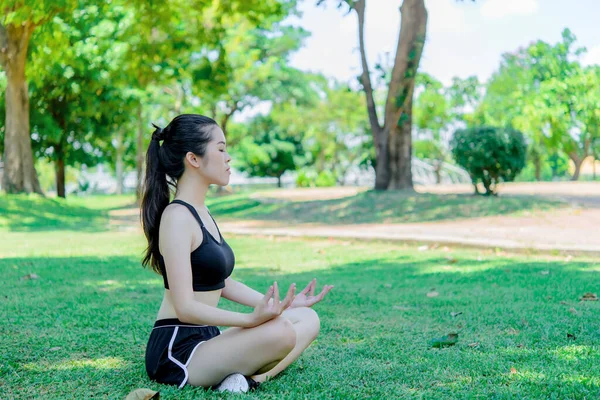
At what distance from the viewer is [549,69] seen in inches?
1737

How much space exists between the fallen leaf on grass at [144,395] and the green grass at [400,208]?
10608 millimetres

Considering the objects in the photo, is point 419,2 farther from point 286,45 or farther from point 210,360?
point 286,45

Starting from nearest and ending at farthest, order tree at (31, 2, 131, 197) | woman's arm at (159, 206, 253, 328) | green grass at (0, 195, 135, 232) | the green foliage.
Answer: woman's arm at (159, 206, 253, 328)
green grass at (0, 195, 135, 232)
tree at (31, 2, 131, 197)
the green foliage

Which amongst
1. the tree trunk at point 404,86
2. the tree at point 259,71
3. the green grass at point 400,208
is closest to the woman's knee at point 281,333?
the green grass at point 400,208

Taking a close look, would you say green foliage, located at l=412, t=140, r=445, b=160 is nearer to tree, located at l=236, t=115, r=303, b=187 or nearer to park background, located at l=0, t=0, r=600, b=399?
tree, located at l=236, t=115, r=303, b=187

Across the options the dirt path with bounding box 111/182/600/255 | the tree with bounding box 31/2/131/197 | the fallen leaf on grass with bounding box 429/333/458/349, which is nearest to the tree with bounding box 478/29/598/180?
the tree with bounding box 31/2/131/197

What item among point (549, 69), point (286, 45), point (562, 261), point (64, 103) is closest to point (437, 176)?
point (549, 69)

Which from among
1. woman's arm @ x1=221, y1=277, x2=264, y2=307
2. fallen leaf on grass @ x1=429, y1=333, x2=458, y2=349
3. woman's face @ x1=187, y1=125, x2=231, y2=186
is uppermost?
woman's face @ x1=187, y1=125, x2=231, y2=186

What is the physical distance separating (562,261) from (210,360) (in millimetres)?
5731

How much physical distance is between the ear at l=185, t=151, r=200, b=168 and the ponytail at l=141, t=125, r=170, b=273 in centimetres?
17

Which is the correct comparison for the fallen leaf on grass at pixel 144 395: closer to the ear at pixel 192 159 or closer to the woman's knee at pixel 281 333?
the woman's knee at pixel 281 333

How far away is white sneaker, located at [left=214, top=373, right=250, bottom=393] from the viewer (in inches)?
123

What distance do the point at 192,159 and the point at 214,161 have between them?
0.35ft

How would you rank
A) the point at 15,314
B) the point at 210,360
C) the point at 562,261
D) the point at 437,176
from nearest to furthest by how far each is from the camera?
the point at 210,360, the point at 15,314, the point at 562,261, the point at 437,176
